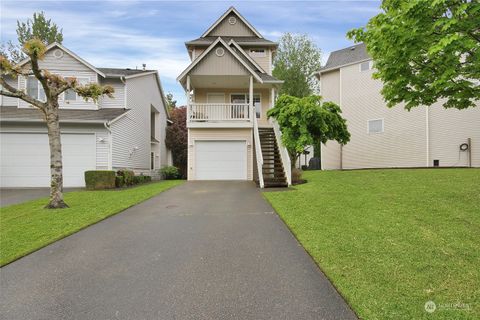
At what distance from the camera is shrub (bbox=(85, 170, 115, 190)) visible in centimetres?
1305

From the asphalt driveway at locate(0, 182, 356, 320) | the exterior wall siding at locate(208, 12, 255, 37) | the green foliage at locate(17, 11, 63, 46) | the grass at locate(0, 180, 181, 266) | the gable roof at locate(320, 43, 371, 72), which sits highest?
the green foliage at locate(17, 11, 63, 46)

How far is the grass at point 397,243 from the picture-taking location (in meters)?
3.13

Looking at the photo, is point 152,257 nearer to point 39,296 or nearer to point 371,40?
point 39,296

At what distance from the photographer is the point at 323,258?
14.2 feet

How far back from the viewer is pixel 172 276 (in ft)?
13.0

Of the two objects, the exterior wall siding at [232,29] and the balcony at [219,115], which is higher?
the exterior wall siding at [232,29]

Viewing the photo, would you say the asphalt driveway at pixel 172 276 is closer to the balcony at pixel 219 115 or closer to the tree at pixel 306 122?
the tree at pixel 306 122

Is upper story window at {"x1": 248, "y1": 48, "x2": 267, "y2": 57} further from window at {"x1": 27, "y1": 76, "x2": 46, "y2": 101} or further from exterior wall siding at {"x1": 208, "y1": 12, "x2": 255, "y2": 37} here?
window at {"x1": 27, "y1": 76, "x2": 46, "y2": 101}

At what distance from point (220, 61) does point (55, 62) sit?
29.5ft

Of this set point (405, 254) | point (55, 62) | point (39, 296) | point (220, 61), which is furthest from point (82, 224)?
point (55, 62)

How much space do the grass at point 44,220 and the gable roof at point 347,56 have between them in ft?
52.0

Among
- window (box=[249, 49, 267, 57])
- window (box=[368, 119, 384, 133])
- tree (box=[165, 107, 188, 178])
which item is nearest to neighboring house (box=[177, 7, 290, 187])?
window (box=[249, 49, 267, 57])

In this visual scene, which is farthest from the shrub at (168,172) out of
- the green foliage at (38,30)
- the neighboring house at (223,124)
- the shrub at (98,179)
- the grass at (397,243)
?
the green foliage at (38,30)

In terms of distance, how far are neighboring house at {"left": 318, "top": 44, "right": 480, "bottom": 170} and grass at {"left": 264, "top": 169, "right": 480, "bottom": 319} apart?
25.5 feet
